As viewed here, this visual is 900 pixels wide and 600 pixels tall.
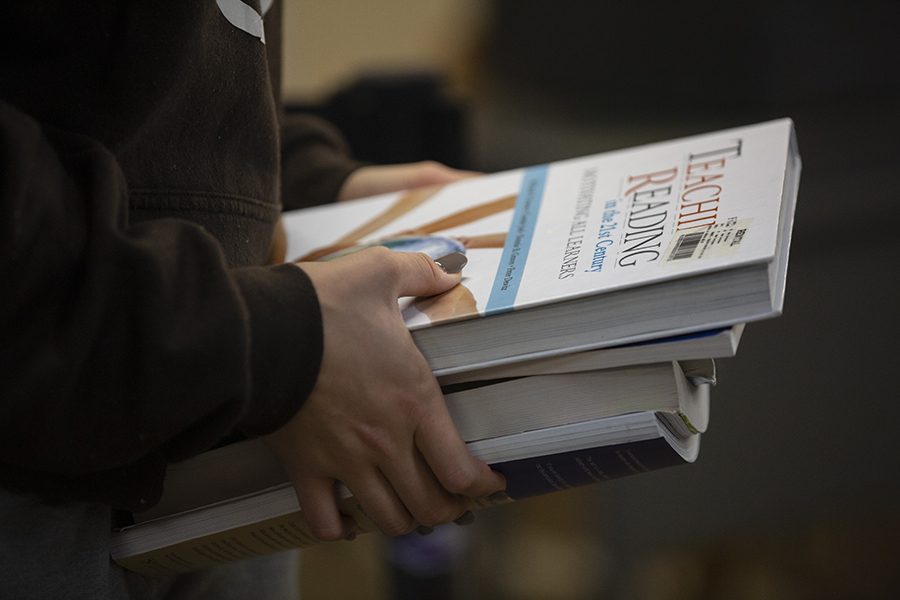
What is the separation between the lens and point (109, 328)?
285 mm

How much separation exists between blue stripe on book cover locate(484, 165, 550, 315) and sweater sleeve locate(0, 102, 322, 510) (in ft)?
0.32

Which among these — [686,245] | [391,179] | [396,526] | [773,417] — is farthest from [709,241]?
[773,417]

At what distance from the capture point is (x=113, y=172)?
308 mm

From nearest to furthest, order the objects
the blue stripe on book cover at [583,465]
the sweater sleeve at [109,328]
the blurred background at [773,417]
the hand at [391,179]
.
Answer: the sweater sleeve at [109,328], the blue stripe on book cover at [583,465], the hand at [391,179], the blurred background at [773,417]

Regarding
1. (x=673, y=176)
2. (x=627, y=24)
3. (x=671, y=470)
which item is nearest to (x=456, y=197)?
(x=673, y=176)

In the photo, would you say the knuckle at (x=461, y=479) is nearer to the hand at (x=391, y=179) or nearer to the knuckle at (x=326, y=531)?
the knuckle at (x=326, y=531)

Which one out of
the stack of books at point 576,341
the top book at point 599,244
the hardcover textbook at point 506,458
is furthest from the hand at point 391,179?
the hardcover textbook at point 506,458

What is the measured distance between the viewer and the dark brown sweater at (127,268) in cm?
28

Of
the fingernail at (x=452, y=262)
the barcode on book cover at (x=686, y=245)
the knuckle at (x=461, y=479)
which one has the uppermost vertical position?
the barcode on book cover at (x=686, y=245)

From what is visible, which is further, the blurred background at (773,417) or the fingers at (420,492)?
the blurred background at (773,417)

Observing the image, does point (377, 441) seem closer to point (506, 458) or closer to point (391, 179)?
point (506, 458)

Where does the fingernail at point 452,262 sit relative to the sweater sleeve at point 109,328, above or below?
below

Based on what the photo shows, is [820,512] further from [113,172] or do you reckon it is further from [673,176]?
[113,172]

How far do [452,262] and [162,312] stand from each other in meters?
0.19
